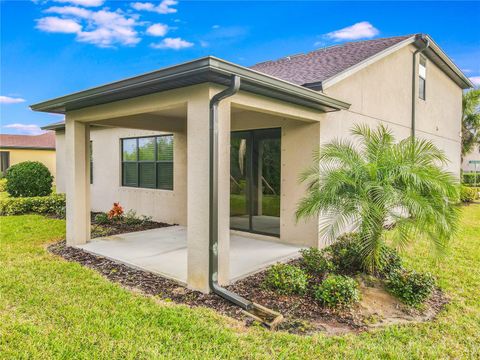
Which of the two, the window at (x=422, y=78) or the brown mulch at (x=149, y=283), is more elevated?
the window at (x=422, y=78)

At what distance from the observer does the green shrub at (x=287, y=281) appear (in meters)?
4.54

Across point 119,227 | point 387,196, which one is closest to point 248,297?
point 387,196

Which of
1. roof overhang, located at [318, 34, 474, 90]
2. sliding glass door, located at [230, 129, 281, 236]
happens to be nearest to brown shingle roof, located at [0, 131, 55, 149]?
sliding glass door, located at [230, 129, 281, 236]

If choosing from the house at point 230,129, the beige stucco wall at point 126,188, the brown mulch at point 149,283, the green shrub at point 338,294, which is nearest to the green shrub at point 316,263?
the green shrub at point 338,294

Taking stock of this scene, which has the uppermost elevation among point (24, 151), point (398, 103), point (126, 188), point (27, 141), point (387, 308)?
point (27, 141)

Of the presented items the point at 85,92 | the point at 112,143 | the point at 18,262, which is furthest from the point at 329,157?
the point at 112,143

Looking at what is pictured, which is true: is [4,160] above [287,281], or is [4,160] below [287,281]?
above

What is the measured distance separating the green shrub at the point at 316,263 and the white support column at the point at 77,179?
4.84 meters

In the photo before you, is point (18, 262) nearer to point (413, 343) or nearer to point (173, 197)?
point (173, 197)

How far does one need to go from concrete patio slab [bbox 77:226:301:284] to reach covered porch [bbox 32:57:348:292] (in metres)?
0.02

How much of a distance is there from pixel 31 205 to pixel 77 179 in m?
6.20

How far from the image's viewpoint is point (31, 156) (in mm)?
25906

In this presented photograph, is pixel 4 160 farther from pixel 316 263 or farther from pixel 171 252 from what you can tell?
pixel 316 263

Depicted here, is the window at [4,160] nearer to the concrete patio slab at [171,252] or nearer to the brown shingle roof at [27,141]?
the brown shingle roof at [27,141]
